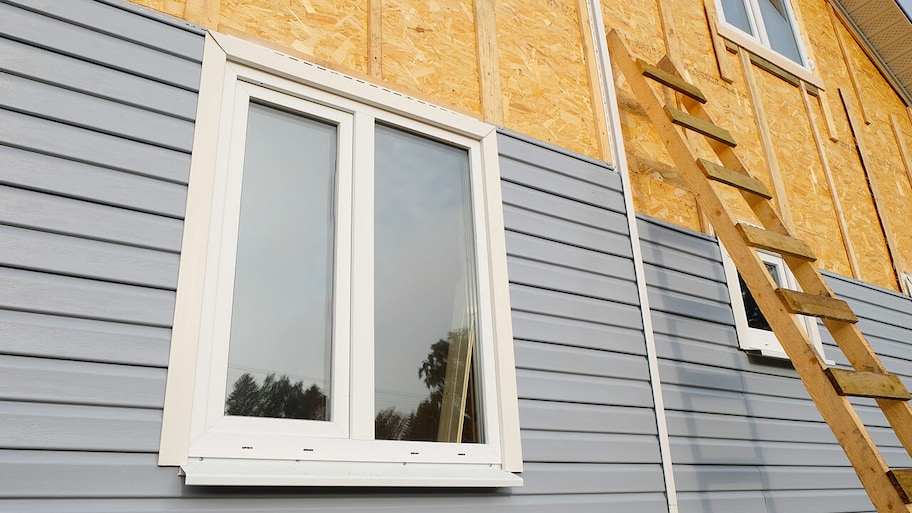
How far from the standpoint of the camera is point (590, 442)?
142 inches

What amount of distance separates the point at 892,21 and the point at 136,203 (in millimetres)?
8814

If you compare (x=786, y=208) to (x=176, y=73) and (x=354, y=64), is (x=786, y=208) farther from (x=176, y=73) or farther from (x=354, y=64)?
(x=176, y=73)

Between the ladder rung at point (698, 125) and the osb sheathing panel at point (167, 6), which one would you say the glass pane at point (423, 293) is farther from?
the ladder rung at point (698, 125)

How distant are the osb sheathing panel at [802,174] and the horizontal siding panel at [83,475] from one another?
5128 mm

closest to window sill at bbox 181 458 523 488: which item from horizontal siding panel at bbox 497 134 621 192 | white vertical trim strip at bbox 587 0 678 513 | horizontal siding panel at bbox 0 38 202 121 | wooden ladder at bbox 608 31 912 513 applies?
white vertical trim strip at bbox 587 0 678 513

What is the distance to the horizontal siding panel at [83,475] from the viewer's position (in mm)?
2230

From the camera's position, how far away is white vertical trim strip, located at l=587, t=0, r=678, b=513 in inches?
153

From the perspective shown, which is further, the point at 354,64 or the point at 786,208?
the point at 786,208

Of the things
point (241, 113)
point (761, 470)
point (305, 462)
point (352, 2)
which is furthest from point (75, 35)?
A: point (761, 470)

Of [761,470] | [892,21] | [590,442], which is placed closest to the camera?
[590,442]

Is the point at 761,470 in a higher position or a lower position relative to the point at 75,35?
lower

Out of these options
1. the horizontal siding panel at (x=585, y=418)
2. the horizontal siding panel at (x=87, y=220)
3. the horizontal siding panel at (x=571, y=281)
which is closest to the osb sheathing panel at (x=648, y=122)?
the horizontal siding panel at (x=571, y=281)

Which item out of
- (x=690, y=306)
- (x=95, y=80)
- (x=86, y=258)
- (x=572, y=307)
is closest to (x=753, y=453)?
(x=690, y=306)

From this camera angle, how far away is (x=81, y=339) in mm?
2463
